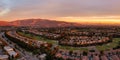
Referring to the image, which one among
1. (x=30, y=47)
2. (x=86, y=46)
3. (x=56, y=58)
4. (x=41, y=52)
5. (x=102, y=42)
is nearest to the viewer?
(x=56, y=58)

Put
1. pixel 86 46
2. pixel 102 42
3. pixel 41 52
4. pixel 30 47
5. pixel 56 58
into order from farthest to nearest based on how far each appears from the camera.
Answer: pixel 102 42
pixel 86 46
pixel 30 47
pixel 41 52
pixel 56 58

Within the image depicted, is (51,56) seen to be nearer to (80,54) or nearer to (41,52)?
(41,52)

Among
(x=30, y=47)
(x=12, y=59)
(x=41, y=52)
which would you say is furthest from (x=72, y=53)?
(x=12, y=59)

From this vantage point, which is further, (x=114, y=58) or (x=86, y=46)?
(x=86, y=46)

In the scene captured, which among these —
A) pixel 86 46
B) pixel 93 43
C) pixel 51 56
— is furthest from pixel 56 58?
pixel 93 43

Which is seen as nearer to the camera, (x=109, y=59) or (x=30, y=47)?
(x=109, y=59)

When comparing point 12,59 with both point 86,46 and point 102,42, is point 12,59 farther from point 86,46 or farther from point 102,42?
point 102,42

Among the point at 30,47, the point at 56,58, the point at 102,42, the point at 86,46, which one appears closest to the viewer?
the point at 56,58

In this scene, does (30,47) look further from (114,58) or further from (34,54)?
(114,58)
